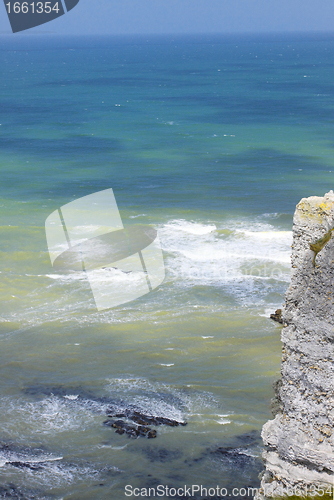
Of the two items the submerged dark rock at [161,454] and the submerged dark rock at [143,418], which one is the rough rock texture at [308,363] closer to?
the submerged dark rock at [161,454]

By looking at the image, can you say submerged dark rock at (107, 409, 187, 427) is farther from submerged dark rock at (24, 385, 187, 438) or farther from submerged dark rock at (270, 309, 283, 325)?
submerged dark rock at (270, 309, 283, 325)

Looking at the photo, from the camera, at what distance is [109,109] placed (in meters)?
87.7

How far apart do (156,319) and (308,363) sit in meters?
16.0

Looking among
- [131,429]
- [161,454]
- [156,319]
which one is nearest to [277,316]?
[156,319]

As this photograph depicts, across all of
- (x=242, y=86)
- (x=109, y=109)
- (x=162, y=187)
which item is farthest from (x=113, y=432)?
(x=242, y=86)

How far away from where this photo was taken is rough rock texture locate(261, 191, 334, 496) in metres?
7.07

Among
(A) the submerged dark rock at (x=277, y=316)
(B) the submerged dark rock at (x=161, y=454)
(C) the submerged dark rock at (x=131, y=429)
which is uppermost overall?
(C) the submerged dark rock at (x=131, y=429)

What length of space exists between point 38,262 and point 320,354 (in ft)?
78.8

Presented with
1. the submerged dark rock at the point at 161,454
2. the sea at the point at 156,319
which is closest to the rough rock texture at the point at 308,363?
the sea at the point at 156,319

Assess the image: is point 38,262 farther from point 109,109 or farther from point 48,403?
point 109,109

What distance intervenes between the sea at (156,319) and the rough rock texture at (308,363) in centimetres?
596

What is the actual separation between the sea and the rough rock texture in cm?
596

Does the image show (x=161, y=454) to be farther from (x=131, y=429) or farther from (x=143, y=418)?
(x=143, y=418)

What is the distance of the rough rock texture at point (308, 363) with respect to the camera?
7.07m
